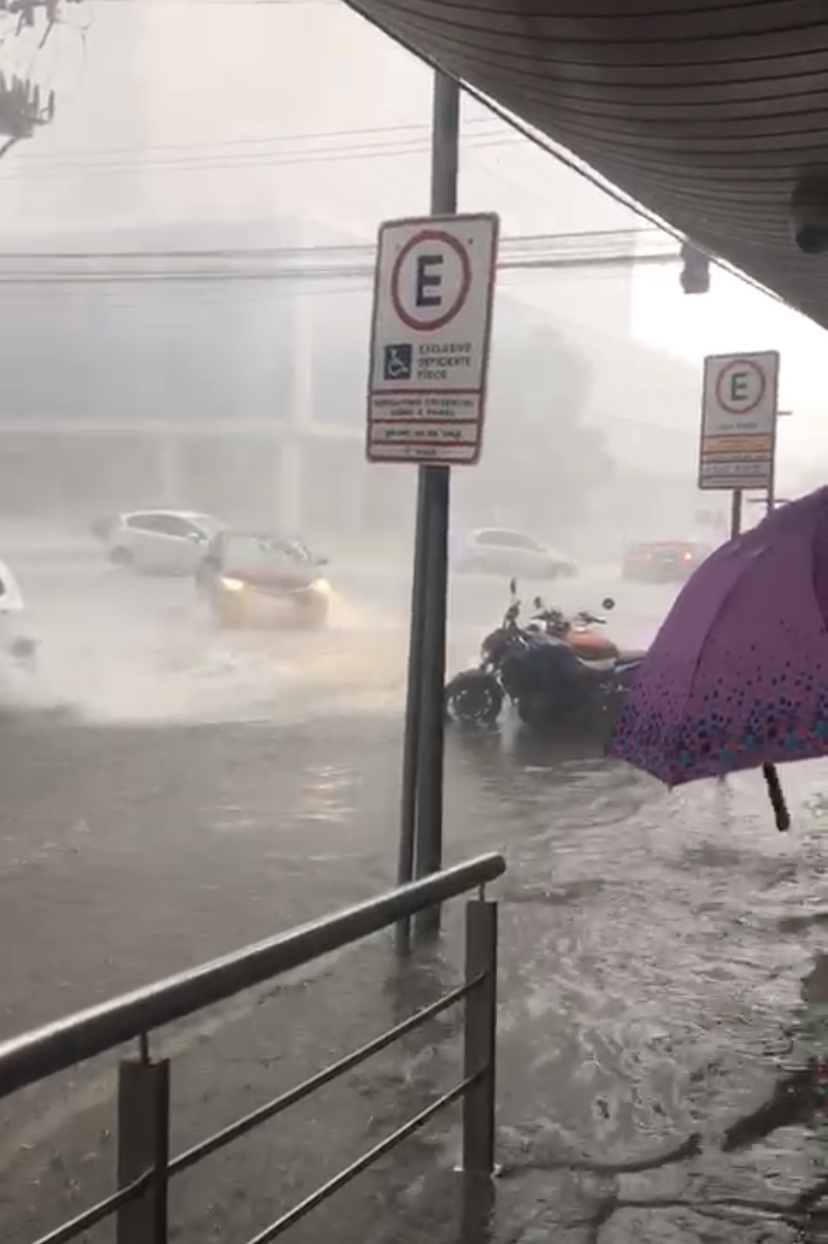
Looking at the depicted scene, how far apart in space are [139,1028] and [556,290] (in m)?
18.7

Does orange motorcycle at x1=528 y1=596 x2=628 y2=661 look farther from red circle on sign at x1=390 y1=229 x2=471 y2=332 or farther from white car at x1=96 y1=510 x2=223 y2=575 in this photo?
red circle on sign at x1=390 y1=229 x2=471 y2=332

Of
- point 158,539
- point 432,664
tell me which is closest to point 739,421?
point 432,664

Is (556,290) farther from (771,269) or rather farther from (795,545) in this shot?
(795,545)

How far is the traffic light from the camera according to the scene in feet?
34.4

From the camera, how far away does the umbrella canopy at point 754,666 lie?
3.19 m

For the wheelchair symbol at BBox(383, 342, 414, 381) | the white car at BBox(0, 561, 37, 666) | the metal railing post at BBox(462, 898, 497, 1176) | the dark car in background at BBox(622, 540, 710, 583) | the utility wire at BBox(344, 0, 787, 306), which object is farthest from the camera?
the dark car in background at BBox(622, 540, 710, 583)

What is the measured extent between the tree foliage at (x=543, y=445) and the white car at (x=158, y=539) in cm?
380

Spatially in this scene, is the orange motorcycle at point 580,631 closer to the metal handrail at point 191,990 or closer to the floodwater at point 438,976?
the floodwater at point 438,976

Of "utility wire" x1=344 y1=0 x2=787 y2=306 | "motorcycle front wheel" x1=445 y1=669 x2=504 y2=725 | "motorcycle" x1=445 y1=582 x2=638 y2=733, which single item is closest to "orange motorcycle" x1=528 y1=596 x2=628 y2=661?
"motorcycle" x1=445 y1=582 x2=638 y2=733

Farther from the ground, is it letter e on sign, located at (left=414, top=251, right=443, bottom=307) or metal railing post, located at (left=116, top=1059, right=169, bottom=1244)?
letter e on sign, located at (left=414, top=251, right=443, bottom=307)

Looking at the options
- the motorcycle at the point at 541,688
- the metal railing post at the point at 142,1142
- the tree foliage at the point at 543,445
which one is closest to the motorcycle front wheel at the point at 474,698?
the motorcycle at the point at 541,688

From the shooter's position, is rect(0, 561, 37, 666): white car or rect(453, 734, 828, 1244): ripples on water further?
rect(0, 561, 37, 666): white car

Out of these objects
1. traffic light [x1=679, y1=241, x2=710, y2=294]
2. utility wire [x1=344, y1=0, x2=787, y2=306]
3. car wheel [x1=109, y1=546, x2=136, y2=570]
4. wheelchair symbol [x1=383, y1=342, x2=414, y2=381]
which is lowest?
car wheel [x1=109, y1=546, x2=136, y2=570]

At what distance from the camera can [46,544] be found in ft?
62.6
